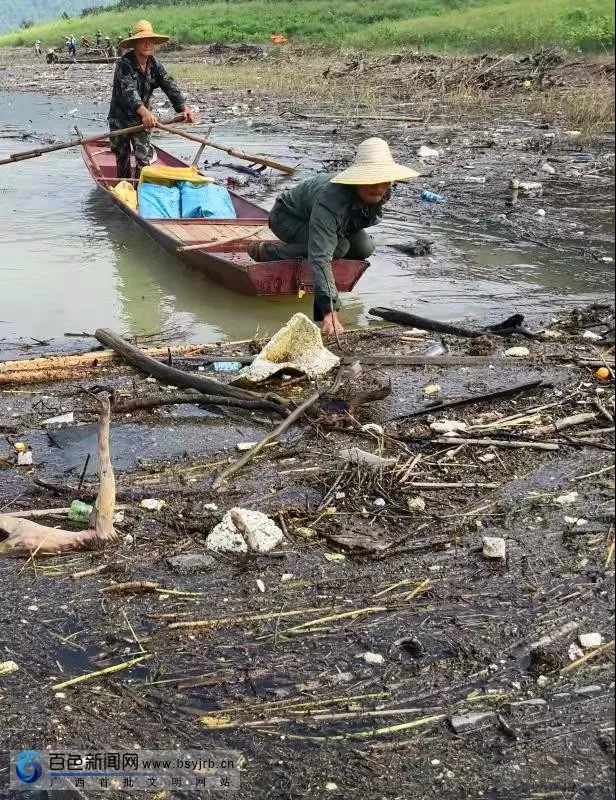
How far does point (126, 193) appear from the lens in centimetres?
851

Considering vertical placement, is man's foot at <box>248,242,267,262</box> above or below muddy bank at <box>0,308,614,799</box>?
above

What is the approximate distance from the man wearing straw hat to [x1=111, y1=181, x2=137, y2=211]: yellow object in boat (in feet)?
2.02

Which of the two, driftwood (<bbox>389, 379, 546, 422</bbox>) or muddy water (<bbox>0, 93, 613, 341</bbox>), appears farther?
muddy water (<bbox>0, 93, 613, 341</bbox>)

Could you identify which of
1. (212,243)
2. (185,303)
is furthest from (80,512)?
(185,303)

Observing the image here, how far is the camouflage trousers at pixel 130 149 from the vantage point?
909cm

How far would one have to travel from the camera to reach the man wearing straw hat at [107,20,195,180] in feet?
27.3

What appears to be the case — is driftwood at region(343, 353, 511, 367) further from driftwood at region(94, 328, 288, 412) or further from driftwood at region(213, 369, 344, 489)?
driftwood at region(94, 328, 288, 412)

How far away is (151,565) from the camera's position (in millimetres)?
3080

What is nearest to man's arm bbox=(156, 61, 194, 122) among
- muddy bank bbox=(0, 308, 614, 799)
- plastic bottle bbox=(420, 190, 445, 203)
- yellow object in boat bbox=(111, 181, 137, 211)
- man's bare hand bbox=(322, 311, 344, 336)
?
yellow object in boat bbox=(111, 181, 137, 211)

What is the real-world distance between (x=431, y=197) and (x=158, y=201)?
134 inches

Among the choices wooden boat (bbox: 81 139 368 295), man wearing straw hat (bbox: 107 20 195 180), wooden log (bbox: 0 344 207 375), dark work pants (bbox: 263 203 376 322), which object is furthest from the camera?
man wearing straw hat (bbox: 107 20 195 180)

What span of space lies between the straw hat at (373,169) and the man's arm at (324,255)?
27 centimetres

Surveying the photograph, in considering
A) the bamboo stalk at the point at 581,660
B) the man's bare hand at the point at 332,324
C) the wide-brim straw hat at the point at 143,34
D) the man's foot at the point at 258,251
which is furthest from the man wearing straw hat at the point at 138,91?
the bamboo stalk at the point at 581,660

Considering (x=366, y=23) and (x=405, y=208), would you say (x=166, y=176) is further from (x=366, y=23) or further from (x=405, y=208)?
(x=366, y=23)
